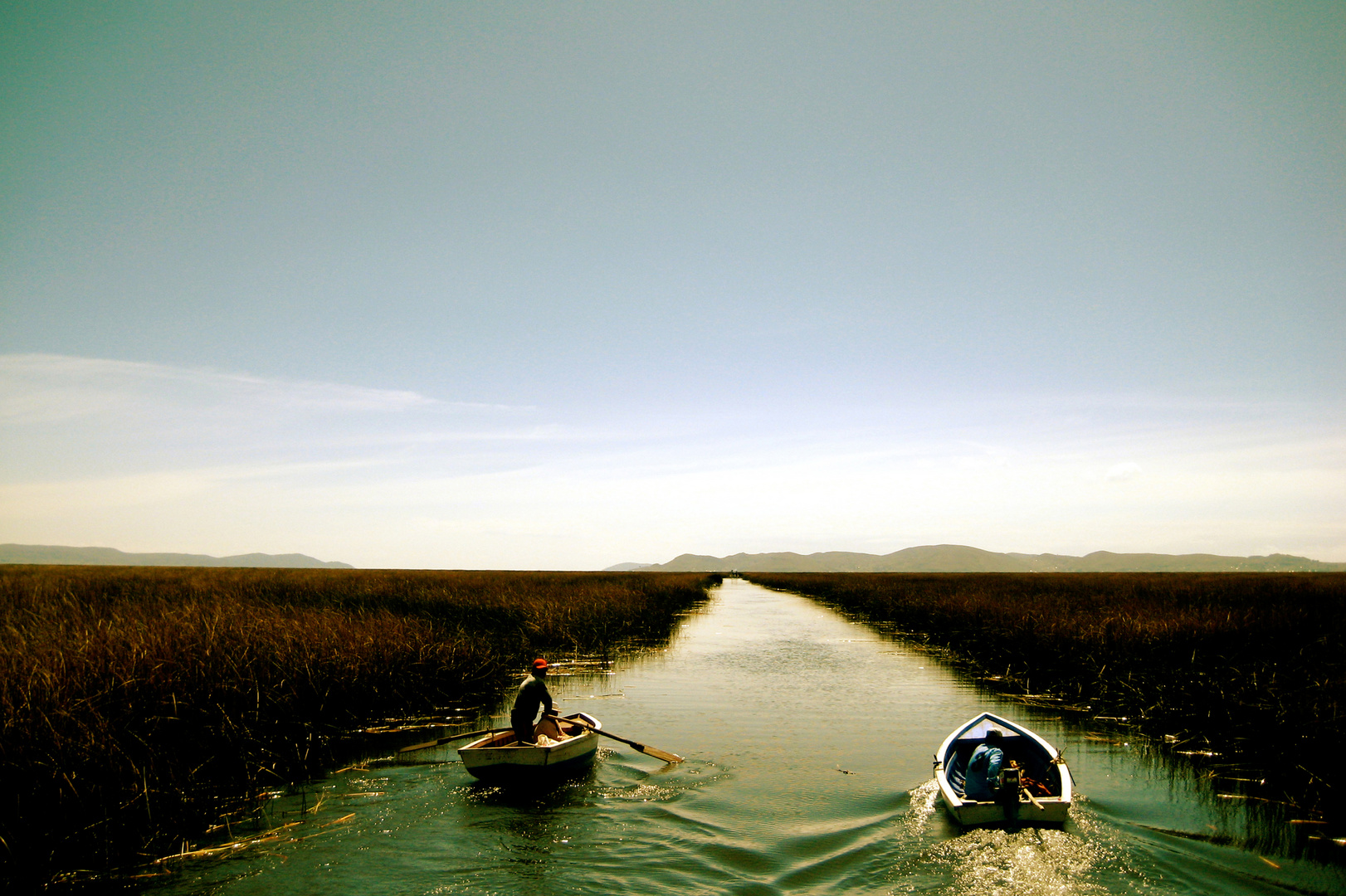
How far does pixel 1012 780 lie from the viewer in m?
7.61

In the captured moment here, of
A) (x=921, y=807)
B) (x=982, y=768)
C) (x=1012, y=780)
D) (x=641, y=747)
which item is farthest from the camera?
(x=641, y=747)

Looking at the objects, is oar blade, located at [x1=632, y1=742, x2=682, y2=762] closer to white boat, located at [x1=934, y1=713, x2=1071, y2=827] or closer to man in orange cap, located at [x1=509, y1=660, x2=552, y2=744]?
man in orange cap, located at [x1=509, y1=660, x2=552, y2=744]

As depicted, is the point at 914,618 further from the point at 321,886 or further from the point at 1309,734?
the point at 321,886

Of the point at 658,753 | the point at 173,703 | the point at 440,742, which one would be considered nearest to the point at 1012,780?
the point at 658,753

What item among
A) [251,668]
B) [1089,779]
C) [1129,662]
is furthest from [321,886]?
[1129,662]

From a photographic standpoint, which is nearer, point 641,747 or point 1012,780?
point 1012,780

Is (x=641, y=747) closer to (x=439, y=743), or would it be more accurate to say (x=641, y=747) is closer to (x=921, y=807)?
(x=439, y=743)

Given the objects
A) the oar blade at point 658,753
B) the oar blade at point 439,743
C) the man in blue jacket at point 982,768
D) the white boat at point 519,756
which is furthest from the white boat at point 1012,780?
the oar blade at point 439,743

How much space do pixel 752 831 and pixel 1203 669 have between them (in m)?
12.0

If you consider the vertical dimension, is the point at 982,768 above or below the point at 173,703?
below

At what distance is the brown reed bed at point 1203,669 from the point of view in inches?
382

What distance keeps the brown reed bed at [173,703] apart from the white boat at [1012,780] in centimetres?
842

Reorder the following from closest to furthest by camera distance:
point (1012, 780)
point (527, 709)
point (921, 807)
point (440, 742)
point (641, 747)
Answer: point (1012, 780) → point (921, 807) → point (527, 709) → point (440, 742) → point (641, 747)

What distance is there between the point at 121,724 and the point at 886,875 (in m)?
8.73
